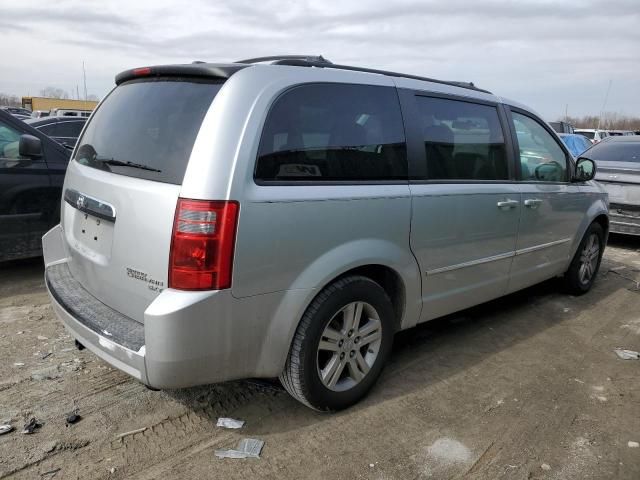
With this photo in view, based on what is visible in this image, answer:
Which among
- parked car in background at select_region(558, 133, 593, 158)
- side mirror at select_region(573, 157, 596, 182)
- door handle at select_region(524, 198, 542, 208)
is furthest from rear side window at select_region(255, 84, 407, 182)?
parked car in background at select_region(558, 133, 593, 158)

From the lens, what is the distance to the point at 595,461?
2.66 metres

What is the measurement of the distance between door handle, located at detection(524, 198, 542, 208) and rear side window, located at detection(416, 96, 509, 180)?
304 millimetres

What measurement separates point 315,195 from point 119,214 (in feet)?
3.17

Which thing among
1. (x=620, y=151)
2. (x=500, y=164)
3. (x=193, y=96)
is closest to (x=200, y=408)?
(x=193, y=96)

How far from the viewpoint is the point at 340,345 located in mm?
2904

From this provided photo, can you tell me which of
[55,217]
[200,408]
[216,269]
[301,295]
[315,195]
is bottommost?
[200,408]

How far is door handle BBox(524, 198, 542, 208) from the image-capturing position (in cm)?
411

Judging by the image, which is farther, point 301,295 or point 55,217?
point 55,217

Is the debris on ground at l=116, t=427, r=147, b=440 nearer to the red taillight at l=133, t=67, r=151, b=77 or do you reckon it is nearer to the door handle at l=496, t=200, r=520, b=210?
the red taillight at l=133, t=67, r=151, b=77

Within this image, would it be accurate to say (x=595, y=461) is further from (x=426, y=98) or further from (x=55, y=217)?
(x=55, y=217)

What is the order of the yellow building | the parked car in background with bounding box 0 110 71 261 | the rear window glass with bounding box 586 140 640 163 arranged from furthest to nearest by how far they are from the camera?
the yellow building
the rear window glass with bounding box 586 140 640 163
the parked car in background with bounding box 0 110 71 261

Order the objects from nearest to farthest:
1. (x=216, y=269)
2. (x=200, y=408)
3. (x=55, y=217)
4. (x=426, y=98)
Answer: (x=216, y=269) < (x=200, y=408) < (x=426, y=98) < (x=55, y=217)

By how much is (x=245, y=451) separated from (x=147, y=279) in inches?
39.1

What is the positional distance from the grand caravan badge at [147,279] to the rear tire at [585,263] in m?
4.25
